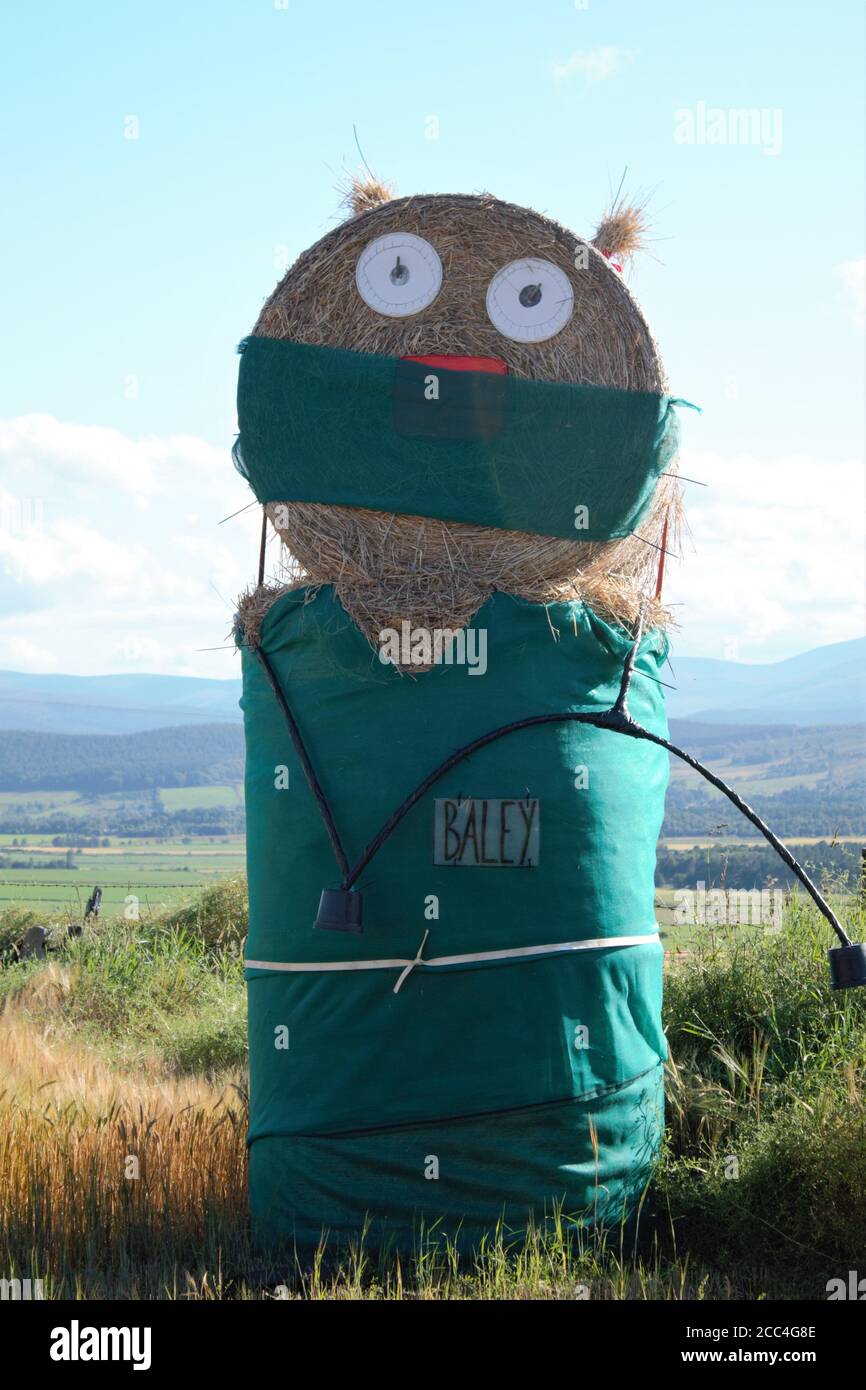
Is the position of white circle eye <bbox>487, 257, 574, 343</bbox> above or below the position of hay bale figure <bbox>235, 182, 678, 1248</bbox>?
above

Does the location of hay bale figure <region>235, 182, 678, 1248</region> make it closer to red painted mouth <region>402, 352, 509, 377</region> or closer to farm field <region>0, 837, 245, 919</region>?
red painted mouth <region>402, 352, 509, 377</region>

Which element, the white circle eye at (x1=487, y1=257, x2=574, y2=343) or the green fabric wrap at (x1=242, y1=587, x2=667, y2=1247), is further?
the white circle eye at (x1=487, y1=257, x2=574, y2=343)

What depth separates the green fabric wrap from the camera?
536 cm

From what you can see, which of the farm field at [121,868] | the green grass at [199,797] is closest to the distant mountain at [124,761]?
the green grass at [199,797]

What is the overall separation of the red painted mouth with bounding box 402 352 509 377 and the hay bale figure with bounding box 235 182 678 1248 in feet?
0.03

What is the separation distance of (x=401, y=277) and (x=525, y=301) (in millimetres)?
507

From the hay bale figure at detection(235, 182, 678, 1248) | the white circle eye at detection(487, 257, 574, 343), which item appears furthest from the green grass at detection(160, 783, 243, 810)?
the white circle eye at detection(487, 257, 574, 343)

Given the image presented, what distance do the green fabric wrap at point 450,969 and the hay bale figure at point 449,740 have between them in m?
0.01

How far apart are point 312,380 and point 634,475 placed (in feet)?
4.36

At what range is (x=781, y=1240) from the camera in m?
5.46

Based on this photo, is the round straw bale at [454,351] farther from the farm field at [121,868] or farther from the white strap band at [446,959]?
the farm field at [121,868]

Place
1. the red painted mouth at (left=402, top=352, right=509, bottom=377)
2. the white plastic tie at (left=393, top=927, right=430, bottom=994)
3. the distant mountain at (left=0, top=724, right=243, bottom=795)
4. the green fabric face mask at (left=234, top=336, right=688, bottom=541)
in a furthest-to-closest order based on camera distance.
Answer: the distant mountain at (left=0, top=724, right=243, bottom=795), the red painted mouth at (left=402, top=352, right=509, bottom=377), the green fabric face mask at (left=234, top=336, right=688, bottom=541), the white plastic tie at (left=393, top=927, right=430, bottom=994)

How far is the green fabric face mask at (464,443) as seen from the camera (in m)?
5.58
